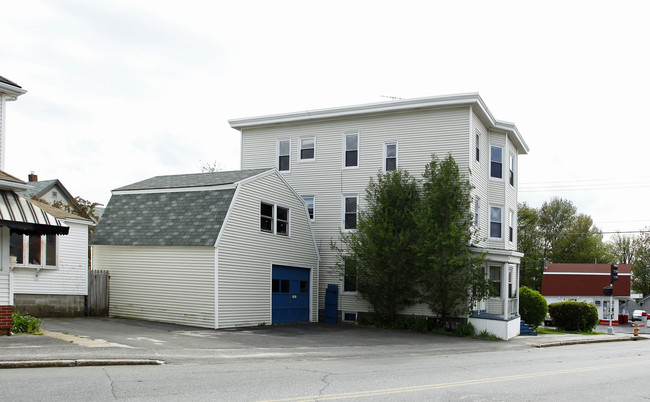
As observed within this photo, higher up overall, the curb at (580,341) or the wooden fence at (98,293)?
the wooden fence at (98,293)

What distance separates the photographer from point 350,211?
28.8 meters

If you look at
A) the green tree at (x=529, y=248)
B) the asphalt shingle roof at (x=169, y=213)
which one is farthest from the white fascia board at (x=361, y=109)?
the green tree at (x=529, y=248)

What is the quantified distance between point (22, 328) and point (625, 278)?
51.3 m

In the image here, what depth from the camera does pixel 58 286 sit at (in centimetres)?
2148

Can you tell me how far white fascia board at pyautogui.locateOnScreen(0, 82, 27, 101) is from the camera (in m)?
17.3

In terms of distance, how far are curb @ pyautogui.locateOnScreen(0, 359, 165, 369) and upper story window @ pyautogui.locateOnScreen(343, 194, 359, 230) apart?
54.4 ft

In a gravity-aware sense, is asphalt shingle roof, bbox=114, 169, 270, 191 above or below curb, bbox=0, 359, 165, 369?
above

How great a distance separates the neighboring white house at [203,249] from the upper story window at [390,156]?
16.3 ft

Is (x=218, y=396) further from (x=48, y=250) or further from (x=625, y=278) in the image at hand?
(x=625, y=278)

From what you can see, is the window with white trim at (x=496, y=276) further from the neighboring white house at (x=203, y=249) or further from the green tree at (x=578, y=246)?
the green tree at (x=578, y=246)

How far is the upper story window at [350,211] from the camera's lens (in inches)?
1126

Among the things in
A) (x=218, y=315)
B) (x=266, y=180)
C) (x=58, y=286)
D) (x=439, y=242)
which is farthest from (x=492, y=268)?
(x=58, y=286)

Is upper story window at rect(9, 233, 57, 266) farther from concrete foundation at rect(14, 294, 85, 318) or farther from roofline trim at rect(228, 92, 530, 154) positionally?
roofline trim at rect(228, 92, 530, 154)

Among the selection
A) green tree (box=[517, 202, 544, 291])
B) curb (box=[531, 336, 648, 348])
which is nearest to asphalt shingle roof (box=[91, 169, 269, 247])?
curb (box=[531, 336, 648, 348])
